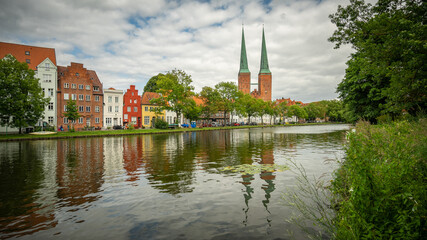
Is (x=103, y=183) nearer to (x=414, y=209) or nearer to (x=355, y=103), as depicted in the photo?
(x=414, y=209)

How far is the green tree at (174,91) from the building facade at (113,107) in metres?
16.8

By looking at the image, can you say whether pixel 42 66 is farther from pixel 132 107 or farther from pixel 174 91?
pixel 174 91

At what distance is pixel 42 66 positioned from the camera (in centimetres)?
5922

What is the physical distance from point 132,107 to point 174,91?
2207 cm

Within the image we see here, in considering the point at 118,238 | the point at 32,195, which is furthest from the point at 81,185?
the point at 118,238

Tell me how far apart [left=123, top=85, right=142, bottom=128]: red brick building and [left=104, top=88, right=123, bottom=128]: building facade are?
297 centimetres

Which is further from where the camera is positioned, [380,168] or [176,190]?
[176,190]

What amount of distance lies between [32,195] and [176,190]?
5.45 m

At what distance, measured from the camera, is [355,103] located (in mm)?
30797

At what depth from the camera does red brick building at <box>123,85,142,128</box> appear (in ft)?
242

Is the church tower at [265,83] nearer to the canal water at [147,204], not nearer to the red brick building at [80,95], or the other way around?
the red brick building at [80,95]

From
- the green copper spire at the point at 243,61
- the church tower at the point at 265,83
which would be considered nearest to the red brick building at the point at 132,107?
the green copper spire at the point at 243,61

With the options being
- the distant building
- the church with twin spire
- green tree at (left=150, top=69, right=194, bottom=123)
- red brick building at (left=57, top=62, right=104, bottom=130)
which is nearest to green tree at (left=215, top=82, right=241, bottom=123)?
green tree at (left=150, top=69, right=194, bottom=123)

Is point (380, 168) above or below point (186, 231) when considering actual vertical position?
above
